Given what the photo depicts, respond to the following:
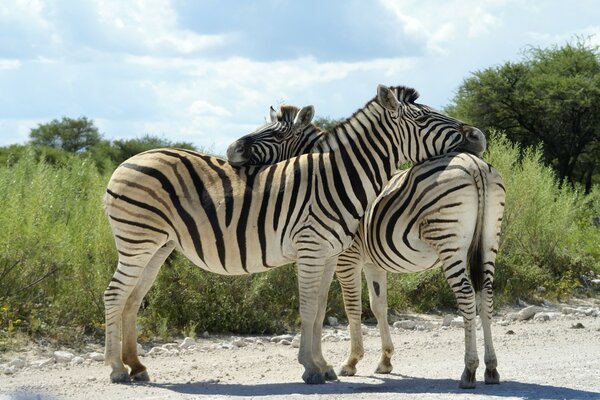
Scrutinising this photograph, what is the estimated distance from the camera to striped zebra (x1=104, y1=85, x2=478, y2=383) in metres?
7.89

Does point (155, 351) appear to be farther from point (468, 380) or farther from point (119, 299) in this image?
point (468, 380)

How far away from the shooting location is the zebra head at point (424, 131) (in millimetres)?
8148

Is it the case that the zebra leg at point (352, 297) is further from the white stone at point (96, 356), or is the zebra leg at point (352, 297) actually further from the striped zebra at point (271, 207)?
the white stone at point (96, 356)

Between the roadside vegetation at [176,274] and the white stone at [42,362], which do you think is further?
the roadside vegetation at [176,274]

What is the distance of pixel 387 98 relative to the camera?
8.12 metres

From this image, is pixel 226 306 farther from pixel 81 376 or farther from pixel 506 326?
pixel 506 326

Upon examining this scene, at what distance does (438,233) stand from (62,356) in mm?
4140

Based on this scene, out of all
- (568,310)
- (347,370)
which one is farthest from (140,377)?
(568,310)

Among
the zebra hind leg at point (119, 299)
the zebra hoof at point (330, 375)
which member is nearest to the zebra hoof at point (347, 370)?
the zebra hoof at point (330, 375)

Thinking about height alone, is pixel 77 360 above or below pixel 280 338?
below

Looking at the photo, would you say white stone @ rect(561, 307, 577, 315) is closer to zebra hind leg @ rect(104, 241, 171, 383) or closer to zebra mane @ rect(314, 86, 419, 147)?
zebra mane @ rect(314, 86, 419, 147)

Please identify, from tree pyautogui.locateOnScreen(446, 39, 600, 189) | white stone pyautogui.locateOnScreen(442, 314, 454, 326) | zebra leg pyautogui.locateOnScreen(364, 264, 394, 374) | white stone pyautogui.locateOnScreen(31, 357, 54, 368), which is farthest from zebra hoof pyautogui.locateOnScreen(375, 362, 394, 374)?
tree pyautogui.locateOnScreen(446, 39, 600, 189)

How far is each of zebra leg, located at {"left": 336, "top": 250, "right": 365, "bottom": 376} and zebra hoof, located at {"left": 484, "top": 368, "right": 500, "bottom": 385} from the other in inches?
54.0

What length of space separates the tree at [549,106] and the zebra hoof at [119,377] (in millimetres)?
23336
